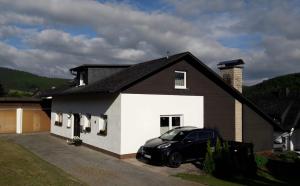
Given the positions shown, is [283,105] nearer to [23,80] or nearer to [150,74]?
[150,74]

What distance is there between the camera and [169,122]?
2066 cm

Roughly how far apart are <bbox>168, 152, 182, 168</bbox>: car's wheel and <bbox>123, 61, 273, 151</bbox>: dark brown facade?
13.5ft

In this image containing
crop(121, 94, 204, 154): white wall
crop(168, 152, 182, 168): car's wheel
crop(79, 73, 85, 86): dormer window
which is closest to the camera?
crop(168, 152, 182, 168): car's wheel

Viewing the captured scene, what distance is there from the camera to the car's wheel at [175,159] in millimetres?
16798

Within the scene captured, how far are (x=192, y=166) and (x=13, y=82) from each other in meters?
88.8

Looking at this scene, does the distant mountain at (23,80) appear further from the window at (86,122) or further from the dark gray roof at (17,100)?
the window at (86,122)

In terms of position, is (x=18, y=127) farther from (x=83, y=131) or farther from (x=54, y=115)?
(x=83, y=131)

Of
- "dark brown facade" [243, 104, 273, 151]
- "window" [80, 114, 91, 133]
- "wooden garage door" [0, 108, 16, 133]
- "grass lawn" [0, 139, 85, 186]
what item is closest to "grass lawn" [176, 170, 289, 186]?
"grass lawn" [0, 139, 85, 186]

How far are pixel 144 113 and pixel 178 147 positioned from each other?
3230mm

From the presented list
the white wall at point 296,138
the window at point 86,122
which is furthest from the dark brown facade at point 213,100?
the white wall at point 296,138

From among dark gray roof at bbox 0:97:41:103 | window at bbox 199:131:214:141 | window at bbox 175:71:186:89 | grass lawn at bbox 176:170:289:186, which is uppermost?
window at bbox 175:71:186:89

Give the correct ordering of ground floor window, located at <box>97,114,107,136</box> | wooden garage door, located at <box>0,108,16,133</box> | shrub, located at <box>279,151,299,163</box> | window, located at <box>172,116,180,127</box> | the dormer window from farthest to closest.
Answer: wooden garage door, located at <box>0,108,16,133</box> → the dormer window → shrub, located at <box>279,151,299,163</box> → window, located at <box>172,116,180,127</box> → ground floor window, located at <box>97,114,107,136</box>

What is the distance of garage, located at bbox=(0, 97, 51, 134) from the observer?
3108 cm

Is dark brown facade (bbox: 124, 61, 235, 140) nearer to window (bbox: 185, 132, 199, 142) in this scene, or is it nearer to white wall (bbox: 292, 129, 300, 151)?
window (bbox: 185, 132, 199, 142)
